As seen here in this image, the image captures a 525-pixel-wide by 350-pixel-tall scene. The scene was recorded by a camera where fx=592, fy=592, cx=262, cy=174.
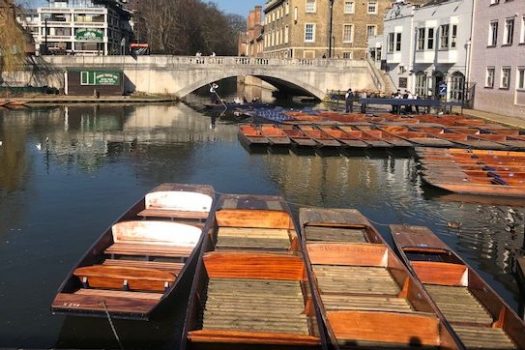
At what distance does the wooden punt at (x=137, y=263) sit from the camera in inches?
323

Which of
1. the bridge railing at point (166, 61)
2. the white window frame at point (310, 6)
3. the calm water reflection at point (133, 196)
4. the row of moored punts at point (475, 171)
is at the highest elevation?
the white window frame at point (310, 6)

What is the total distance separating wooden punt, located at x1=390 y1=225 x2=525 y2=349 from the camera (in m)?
7.79

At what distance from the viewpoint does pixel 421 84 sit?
47531mm

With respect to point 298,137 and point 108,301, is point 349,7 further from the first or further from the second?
point 108,301

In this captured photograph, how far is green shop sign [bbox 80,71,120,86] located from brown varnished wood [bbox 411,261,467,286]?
47.1 m

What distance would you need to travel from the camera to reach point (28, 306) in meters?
9.77

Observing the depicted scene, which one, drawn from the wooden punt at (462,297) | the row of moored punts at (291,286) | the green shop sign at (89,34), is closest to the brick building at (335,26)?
the green shop sign at (89,34)

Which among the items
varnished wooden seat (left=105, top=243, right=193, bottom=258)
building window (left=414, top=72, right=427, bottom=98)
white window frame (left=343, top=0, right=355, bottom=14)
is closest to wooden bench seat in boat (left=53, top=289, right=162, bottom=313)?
varnished wooden seat (left=105, top=243, right=193, bottom=258)

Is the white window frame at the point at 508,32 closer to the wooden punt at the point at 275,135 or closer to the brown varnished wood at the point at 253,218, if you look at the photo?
the wooden punt at the point at 275,135

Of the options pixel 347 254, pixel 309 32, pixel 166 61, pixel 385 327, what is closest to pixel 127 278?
pixel 347 254

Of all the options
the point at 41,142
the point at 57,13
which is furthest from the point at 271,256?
the point at 57,13

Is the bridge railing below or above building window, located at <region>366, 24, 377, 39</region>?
below

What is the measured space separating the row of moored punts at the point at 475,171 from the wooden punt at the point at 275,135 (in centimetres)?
594

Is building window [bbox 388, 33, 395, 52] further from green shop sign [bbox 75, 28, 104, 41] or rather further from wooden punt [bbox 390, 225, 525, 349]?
green shop sign [bbox 75, 28, 104, 41]
